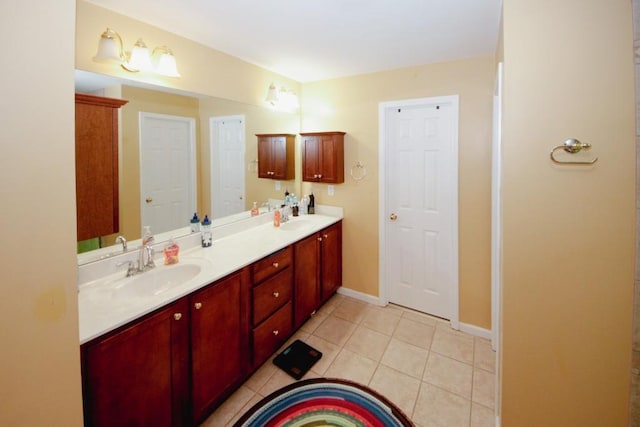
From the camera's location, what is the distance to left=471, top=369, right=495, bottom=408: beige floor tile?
6.33 feet

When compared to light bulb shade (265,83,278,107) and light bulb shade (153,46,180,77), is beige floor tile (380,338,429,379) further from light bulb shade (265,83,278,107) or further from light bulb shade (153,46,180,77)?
light bulb shade (153,46,180,77)

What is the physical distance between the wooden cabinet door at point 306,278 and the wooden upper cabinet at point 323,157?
689 millimetres

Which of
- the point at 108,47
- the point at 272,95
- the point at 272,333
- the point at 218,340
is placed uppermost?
the point at 272,95

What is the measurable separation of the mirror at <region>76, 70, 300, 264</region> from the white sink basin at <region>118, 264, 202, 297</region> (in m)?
0.25

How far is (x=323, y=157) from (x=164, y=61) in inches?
63.4

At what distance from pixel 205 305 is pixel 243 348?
1.65ft

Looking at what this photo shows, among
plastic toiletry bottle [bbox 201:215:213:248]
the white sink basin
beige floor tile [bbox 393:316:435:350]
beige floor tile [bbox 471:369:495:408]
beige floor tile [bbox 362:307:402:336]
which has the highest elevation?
plastic toiletry bottle [bbox 201:215:213:248]

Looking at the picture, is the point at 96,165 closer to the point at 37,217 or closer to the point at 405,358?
the point at 37,217

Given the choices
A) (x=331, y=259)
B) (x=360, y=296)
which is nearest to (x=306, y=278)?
(x=331, y=259)

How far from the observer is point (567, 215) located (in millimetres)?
1363

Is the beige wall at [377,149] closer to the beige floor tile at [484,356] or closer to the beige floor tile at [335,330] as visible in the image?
the beige floor tile at [484,356]

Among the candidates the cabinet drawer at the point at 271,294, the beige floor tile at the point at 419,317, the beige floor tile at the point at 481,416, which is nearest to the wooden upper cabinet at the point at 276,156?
the cabinet drawer at the point at 271,294

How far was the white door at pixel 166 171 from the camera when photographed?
197cm

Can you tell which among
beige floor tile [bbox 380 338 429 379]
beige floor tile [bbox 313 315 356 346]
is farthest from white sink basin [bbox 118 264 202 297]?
beige floor tile [bbox 380 338 429 379]
